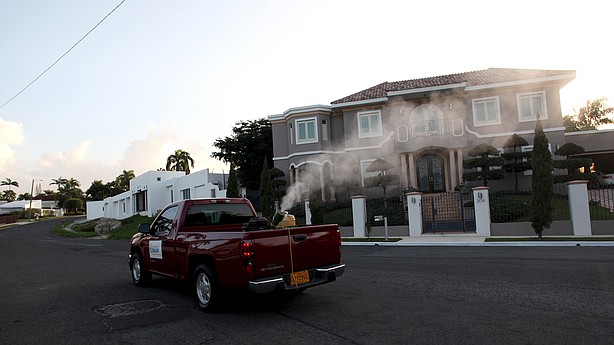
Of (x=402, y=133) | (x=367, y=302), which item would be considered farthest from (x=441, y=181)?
(x=367, y=302)

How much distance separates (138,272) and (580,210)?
→ 48.7 ft

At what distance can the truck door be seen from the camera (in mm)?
7750

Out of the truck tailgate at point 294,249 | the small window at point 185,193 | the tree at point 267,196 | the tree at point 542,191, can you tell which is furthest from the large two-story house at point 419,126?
the truck tailgate at point 294,249

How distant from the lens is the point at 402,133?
27.6 m

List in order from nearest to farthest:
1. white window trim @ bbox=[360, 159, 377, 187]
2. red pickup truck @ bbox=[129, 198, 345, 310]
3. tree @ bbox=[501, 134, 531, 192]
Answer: red pickup truck @ bbox=[129, 198, 345, 310] → tree @ bbox=[501, 134, 531, 192] → white window trim @ bbox=[360, 159, 377, 187]

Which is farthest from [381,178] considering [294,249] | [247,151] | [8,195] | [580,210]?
[8,195]

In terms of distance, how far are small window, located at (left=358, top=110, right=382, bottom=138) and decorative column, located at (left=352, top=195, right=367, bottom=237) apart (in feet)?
31.1

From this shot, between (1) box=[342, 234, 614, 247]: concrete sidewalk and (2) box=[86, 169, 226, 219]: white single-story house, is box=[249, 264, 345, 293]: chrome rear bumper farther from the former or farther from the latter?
(2) box=[86, 169, 226, 219]: white single-story house

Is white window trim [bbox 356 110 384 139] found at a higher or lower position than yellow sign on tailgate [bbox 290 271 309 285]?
higher

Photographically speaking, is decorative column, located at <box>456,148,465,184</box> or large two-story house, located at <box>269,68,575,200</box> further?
decorative column, located at <box>456,148,465,184</box>

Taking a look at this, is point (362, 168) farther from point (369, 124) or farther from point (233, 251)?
point (233, 251)

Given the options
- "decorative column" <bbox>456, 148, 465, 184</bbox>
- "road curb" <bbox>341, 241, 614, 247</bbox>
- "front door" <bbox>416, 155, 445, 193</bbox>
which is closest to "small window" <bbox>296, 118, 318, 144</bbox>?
"front door" <bbox>416, 155, 445, 193</bbox>

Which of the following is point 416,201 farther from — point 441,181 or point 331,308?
point 331,308

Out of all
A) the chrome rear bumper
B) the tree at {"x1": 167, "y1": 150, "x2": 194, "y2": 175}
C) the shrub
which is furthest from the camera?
the tree at {"x1": 167, "y1": 150, "x2": 194, "y2": 175}
